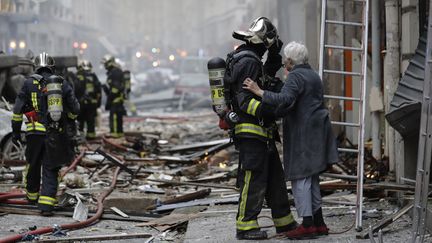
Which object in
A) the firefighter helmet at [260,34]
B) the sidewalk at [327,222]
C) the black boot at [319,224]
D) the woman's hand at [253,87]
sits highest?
the firefighter helmet at [260,34]

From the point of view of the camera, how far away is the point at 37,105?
936 cm

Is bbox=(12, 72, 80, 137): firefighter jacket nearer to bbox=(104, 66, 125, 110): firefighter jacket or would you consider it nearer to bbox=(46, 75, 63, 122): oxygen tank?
bbox=(46, 75, 63, 122): oxygen tank

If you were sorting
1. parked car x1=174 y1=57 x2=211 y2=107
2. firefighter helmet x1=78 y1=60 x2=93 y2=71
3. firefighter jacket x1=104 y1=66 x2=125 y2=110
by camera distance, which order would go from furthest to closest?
parked car x1=174 y1=57 x2=211 y2=107, firefighter helmet x1=78 y1=60 x2=93 y2=71, firefighter jacket x1=104 y1=66 x2=125 y2=110

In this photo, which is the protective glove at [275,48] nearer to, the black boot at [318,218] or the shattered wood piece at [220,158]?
the black boot at [318,218]

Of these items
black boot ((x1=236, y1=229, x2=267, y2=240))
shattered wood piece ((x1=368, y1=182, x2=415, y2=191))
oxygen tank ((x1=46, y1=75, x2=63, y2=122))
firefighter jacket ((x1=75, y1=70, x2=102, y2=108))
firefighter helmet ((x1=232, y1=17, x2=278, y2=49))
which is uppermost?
firefighter helmet ((x1=232, y1=17, x2=278, y2=49))

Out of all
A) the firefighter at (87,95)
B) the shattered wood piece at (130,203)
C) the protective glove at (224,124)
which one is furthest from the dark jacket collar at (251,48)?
the firefighter at (87,95)

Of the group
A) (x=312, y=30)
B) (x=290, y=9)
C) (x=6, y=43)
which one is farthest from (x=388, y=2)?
(x=6, y=43)

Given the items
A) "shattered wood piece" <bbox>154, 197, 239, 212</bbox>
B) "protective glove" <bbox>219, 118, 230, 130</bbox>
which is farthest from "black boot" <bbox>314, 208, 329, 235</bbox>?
"shattered wood piece" <bbox>154, 197, 239, 212</bbox>

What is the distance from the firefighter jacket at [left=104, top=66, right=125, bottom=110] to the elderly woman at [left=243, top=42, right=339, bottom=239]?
11.7 meters

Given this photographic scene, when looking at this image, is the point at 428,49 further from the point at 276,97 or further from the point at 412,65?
the point at 412,65

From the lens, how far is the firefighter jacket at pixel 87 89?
18125mm

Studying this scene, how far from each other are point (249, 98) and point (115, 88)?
1181cm

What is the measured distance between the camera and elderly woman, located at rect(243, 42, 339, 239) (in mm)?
6867

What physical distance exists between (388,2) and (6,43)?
37011 mm
